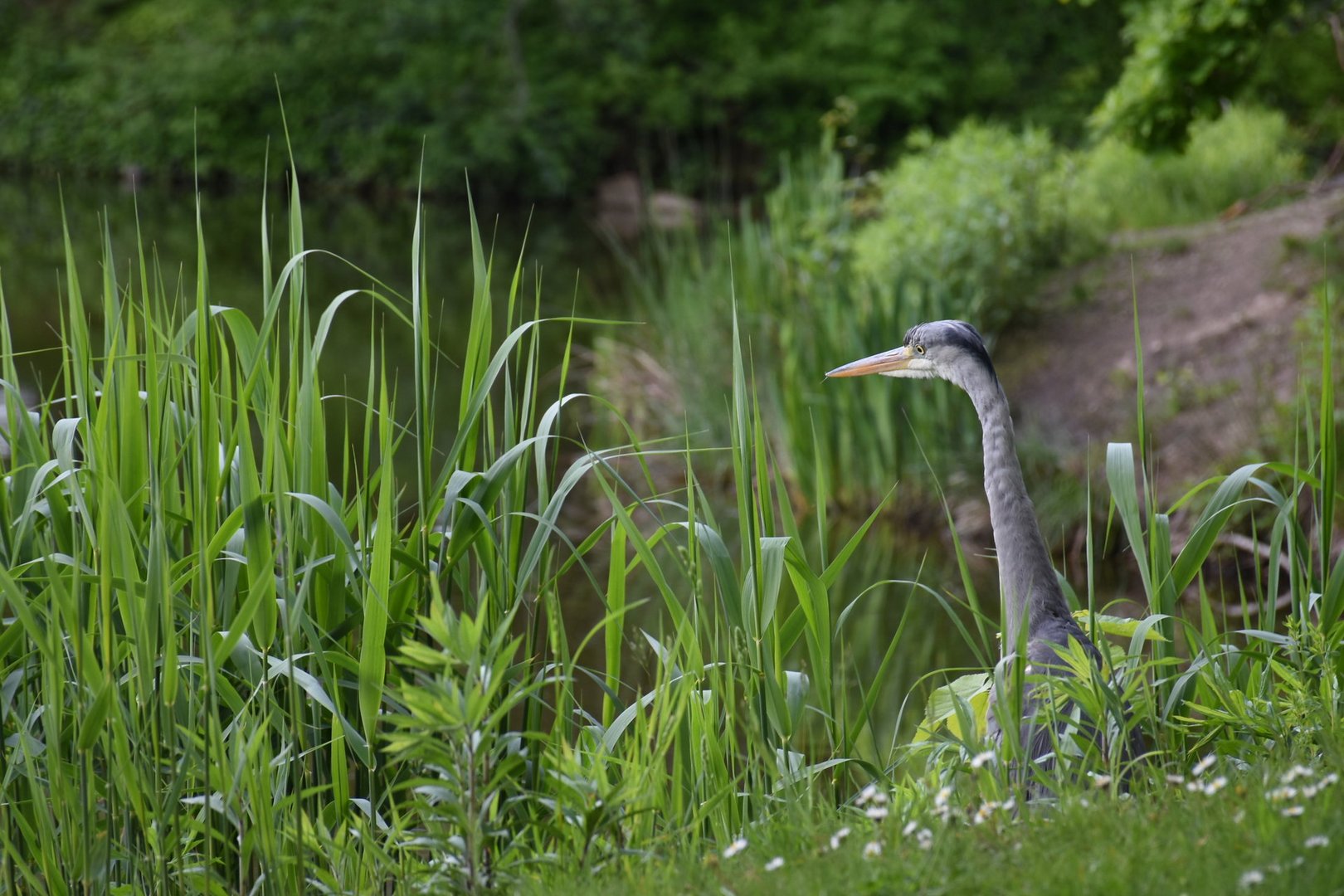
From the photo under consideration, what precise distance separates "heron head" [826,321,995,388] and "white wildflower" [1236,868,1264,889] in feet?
4.35

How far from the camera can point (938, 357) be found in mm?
2855

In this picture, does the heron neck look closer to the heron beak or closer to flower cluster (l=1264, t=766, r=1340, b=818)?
the heron beak

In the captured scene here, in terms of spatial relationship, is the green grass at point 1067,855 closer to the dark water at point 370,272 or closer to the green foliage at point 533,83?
the dark water at point 370,272

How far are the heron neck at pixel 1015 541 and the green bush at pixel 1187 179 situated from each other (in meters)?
6.46

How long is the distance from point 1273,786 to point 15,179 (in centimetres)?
2222

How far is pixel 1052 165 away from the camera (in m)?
7.34

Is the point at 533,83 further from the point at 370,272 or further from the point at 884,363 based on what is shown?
the point at 884,363

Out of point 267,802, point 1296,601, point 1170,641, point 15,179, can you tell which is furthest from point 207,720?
point 15,179

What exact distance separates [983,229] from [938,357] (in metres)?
4.29

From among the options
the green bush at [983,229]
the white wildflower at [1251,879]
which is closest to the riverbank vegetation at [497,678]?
the white wildflower at [1251,879]

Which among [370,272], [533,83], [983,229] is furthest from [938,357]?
[533,83]

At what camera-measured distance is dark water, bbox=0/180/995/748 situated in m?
5.39

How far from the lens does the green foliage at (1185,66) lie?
5.66 metres

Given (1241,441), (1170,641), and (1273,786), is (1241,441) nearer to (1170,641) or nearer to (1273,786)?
(1170,641)
